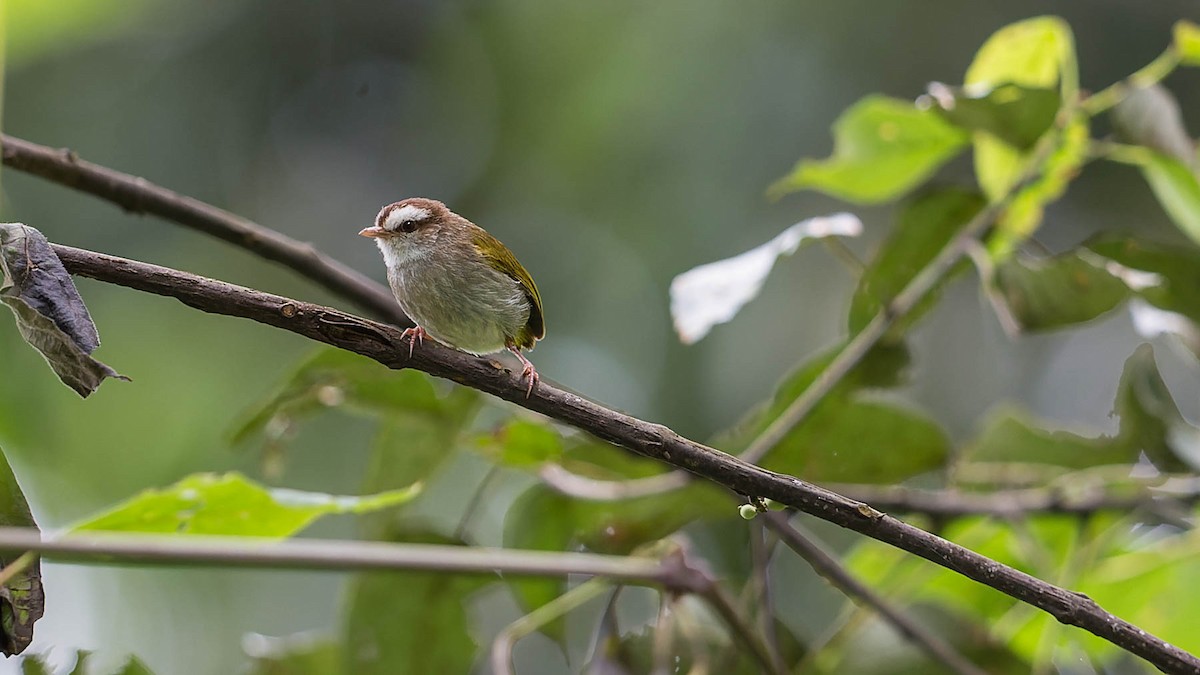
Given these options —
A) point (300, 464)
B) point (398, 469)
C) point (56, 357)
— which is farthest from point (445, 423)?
point (300, 464)

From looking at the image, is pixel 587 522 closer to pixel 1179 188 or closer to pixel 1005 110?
pixel 1005 110

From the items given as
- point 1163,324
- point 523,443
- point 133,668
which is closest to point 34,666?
point 133,668

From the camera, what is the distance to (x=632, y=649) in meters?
1.58

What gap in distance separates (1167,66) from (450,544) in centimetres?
130

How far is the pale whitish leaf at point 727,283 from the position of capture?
4.58ft

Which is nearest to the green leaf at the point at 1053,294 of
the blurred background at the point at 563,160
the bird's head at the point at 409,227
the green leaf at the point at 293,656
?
the bird's head at the point at 409,227

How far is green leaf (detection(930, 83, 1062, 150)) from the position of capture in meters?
1.54

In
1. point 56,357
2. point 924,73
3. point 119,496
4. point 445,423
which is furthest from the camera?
point 924,73

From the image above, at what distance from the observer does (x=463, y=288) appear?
157 centimetres

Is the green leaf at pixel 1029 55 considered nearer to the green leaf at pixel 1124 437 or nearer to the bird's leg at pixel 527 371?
the green leaf at pixel 1124 437

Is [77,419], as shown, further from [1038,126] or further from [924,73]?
[924,73]

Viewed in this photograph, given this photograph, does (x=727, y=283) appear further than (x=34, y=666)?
Yes

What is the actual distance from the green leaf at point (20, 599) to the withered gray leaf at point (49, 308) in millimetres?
143

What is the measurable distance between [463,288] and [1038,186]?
0.92 metres
